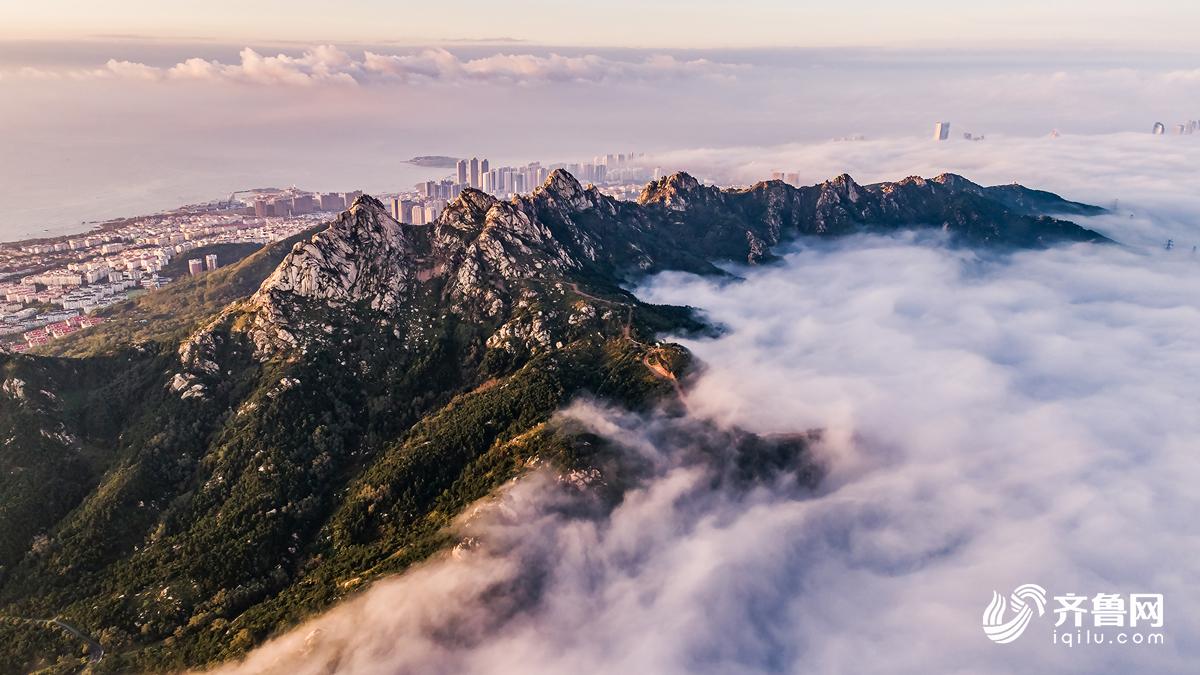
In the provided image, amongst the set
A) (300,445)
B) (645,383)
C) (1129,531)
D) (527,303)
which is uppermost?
(527,303)

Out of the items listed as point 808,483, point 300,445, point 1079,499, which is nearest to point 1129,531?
point 1079,499

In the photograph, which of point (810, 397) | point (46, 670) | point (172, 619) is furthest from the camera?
point (810, 397)

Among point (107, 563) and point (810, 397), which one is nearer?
point (107, 563)

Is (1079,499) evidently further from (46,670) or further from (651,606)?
(46,670)

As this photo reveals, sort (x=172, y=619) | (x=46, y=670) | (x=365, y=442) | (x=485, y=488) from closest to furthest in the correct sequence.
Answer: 1. (x=46, y=670)
2. (x=172, y=619)
3. (x=485, y=488)
4. (x=365, y=442)

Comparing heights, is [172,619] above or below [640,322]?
below

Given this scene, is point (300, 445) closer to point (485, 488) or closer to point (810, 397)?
point (485, 488)

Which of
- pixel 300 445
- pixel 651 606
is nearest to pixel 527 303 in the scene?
pixel 300 445
